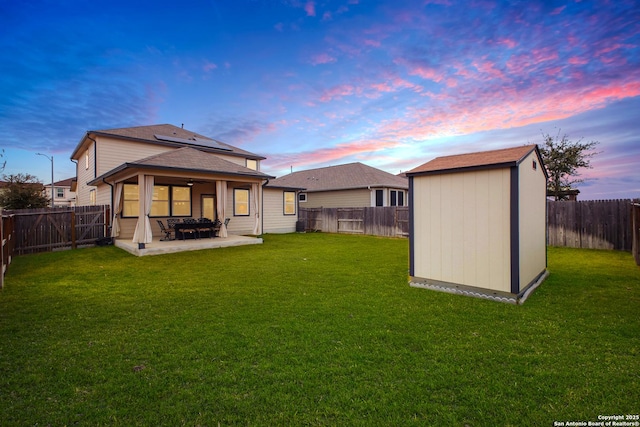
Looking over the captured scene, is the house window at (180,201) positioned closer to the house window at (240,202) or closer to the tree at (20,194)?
the house window at (240,202)

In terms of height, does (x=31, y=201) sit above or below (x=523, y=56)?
below

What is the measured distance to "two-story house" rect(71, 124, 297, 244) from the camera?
36.7 ft

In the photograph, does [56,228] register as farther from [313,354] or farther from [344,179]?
[344,179]

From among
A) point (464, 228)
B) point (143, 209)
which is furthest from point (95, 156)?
point (464, 228)

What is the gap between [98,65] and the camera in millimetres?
13828

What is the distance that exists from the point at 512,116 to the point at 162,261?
1393 cm

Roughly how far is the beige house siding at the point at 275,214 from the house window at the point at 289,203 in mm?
256

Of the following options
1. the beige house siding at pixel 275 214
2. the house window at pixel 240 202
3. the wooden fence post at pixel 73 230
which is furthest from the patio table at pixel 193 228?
the beige house siding at pixel 275 214

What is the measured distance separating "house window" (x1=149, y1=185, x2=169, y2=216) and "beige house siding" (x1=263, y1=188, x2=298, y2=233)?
5577 mm

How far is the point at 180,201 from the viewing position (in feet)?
47.5

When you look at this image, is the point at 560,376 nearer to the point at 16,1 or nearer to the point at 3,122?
the point at 16,1

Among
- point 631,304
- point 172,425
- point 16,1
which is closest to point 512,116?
point 631,304

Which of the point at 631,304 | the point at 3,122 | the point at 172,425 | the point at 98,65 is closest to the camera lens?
the point at 172,425

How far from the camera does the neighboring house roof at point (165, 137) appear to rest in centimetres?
1459
